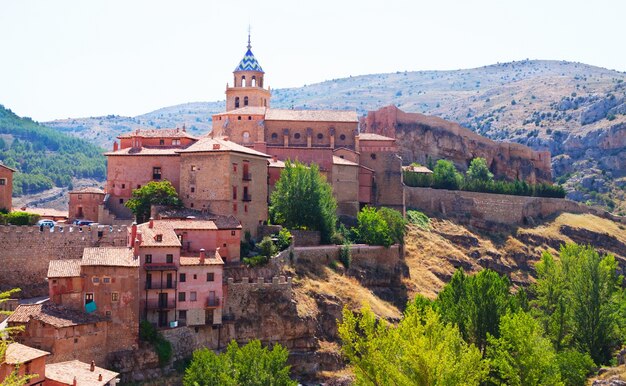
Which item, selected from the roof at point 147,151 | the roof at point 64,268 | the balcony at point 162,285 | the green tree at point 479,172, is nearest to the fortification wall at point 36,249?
the roof at point 64,268

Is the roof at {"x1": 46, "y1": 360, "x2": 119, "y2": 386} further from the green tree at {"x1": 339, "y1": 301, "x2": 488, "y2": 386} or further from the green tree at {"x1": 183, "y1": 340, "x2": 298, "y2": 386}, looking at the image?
the green tree at {"x1": 339, "y1": 301, "x2": 488, "y2": 386}

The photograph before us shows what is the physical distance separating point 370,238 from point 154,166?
17724 mm

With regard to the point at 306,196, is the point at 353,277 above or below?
below

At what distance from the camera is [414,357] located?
43.8m

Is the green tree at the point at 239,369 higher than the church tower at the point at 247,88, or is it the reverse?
the church tower at the point at 247,88

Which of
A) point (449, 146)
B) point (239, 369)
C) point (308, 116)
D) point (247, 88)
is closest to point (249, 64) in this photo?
point (247, 88)

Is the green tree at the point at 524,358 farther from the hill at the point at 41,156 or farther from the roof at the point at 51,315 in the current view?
the hill at the point at 41,156

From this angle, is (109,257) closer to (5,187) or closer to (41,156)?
(5,187)

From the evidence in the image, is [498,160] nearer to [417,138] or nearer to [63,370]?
[417,138]

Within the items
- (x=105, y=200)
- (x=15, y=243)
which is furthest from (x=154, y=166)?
(x=15, y=243)

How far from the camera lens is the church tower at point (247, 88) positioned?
9638 centimetres

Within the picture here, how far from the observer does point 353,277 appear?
70.0 meters

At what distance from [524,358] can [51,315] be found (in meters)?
24.4

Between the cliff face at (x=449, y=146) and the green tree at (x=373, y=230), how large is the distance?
27.2 meters
